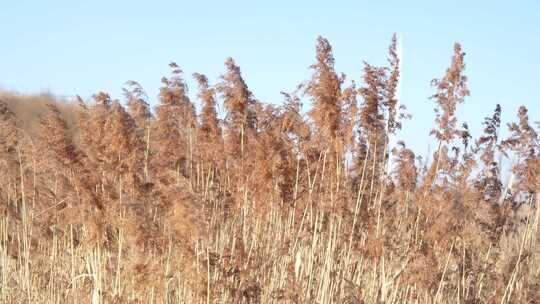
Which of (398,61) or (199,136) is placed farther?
(199,136)

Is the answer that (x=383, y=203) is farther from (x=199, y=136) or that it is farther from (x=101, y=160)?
(x=101, y=160)

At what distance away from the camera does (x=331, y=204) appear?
559cm

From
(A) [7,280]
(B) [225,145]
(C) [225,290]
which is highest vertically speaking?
(B) [225,145]

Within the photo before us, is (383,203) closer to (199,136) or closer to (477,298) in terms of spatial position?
(477,298)

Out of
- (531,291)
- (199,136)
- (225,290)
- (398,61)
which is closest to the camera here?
(225,290)

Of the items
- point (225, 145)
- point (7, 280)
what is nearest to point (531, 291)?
point (225, 145)

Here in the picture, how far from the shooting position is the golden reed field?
17.7 ft

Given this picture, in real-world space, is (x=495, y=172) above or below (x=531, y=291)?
above

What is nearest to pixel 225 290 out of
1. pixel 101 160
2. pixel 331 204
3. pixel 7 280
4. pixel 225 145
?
pixel 331 204

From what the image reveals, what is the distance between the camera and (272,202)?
616 cm

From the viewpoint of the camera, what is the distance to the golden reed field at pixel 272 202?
5.40 m

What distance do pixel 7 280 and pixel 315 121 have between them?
3.39m

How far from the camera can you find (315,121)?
18.8 feet

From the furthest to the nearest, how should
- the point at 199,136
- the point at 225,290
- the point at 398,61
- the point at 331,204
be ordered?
the point at 199,136 → the point at 398,61 → the point at 331,204 → the point at 225,290
